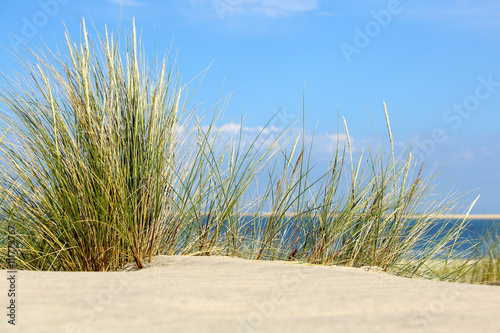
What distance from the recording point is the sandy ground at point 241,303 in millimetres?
1135

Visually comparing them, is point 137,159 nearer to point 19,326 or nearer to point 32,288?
point 32,288

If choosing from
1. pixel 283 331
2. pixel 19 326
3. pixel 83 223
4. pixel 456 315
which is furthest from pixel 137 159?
pixel 456 315

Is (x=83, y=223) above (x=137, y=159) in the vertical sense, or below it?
below

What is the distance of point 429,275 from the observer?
2.94 meters

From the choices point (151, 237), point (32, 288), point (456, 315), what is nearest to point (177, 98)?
point (151, 237)

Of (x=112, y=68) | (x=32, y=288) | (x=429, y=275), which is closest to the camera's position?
(x=32, y=288)

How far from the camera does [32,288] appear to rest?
1.42m

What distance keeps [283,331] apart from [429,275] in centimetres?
216

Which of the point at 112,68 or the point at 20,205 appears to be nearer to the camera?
the point at 20,205

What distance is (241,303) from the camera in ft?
4.22

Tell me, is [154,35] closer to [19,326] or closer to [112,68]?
[112,68]

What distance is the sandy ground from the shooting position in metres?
1.13

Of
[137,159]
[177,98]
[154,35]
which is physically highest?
[154,35]

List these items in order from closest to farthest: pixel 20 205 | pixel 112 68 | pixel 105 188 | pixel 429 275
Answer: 1. pixel 105 188
2. pixel 20 205
3. pixel 112 68
4. pixel 429 275
